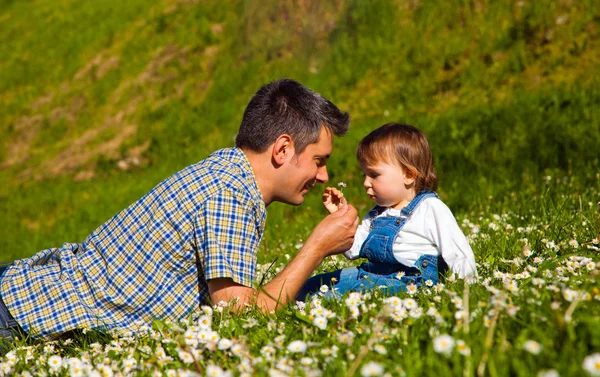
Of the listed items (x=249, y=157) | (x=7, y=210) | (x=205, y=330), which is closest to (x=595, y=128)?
(x=249, y=157)

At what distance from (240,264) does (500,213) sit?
4.73m

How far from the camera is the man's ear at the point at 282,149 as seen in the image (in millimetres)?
4797

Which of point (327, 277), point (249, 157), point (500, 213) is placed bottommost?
point (500, 213)

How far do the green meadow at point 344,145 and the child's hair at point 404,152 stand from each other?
0.88 m

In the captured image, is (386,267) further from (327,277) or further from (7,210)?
(7,210)

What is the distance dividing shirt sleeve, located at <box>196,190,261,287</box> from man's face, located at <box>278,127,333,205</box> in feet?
1.83

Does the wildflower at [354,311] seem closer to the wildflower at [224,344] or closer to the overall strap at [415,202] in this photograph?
the wildflower at [224,344]

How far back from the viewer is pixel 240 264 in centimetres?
426

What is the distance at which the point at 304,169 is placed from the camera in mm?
4922

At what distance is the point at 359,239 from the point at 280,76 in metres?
12.1

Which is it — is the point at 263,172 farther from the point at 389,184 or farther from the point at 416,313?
the point at 416,313

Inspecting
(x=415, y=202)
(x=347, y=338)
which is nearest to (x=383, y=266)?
(x=415, y=202)

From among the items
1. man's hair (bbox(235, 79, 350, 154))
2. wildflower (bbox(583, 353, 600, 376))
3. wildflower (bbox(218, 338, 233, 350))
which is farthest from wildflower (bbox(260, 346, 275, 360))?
man's hair (bbox(235, 79, 350, 154))

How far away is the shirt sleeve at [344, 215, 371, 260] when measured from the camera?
17.9ft
